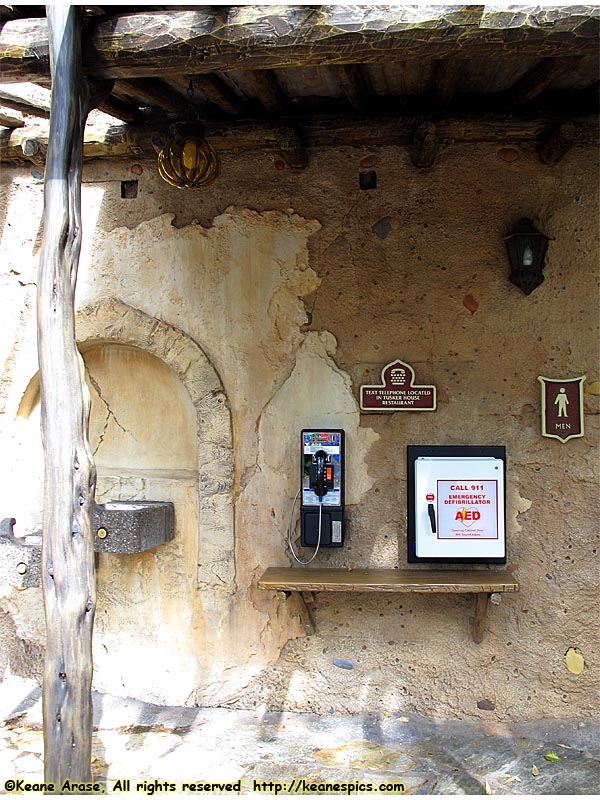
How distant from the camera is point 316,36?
294 centimetres

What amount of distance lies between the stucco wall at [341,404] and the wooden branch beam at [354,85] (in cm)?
42

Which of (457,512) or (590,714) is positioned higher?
(457,512)

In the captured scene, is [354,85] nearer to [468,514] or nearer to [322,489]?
[322,489]

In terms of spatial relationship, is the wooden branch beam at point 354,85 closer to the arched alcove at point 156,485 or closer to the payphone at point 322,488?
the arched alcove at point 156,485

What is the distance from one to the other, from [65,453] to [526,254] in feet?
9.14

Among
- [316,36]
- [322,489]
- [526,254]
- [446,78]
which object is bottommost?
[322,489]

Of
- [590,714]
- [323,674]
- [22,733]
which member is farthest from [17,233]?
[590,714]

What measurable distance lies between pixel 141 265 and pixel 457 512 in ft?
8.28

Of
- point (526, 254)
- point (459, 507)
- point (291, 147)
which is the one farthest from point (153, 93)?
point (459, 507)

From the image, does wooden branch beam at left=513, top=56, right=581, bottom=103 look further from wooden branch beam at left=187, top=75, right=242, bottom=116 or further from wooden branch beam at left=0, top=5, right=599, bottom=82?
wooden branch beam at left=187, top=75, right=242, bottom=116

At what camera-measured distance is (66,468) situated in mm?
2926

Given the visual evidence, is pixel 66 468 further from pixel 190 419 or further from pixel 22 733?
pixel 22 733

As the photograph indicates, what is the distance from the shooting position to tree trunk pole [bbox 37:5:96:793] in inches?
112

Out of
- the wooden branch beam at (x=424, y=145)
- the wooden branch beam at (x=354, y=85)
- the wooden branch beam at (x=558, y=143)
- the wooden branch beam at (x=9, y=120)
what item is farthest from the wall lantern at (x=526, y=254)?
the wooden branch beam at (x=9, y=120)
